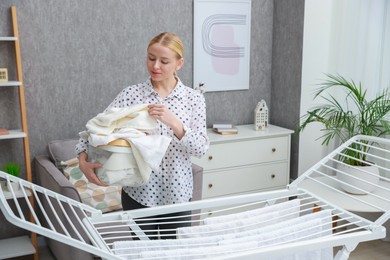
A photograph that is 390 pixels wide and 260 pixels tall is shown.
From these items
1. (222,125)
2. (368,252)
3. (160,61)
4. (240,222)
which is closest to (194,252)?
(240,222)

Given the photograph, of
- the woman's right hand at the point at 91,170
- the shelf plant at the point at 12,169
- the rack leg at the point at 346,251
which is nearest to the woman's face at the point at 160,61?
the woman's right hand at the point at 91,170

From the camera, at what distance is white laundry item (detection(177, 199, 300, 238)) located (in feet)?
5.20

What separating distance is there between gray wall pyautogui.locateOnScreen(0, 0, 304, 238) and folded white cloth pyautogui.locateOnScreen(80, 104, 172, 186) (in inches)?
65.3

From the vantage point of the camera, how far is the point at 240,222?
5.43 ft

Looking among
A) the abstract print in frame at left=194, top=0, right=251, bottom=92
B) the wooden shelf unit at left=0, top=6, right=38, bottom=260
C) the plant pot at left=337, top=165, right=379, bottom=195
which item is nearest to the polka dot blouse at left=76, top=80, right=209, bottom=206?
the wooden shelf unit at left=0, top=6, right=38, bottom=260

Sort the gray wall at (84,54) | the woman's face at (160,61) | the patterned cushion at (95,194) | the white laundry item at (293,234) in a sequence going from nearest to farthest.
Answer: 1. the white laundry item at (293,234)
2. the woman's face at (160,61)
3. the patterned cushion at (95,194)
4. the gray wall at (84,54)

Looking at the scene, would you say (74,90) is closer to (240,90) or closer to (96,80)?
(96,80)

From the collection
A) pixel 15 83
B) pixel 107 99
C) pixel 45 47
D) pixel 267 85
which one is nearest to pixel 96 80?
pixel 107 99

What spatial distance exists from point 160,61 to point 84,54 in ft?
5.27

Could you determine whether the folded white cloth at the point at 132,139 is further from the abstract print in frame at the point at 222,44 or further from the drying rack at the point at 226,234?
the abstract print in frame at the point at 222,44

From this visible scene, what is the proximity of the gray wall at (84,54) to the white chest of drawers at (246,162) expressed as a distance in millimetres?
180

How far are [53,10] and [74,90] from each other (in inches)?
21.7

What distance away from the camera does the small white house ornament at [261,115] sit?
3.80 meters

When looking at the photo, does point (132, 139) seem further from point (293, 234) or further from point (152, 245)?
point (293, 234)
